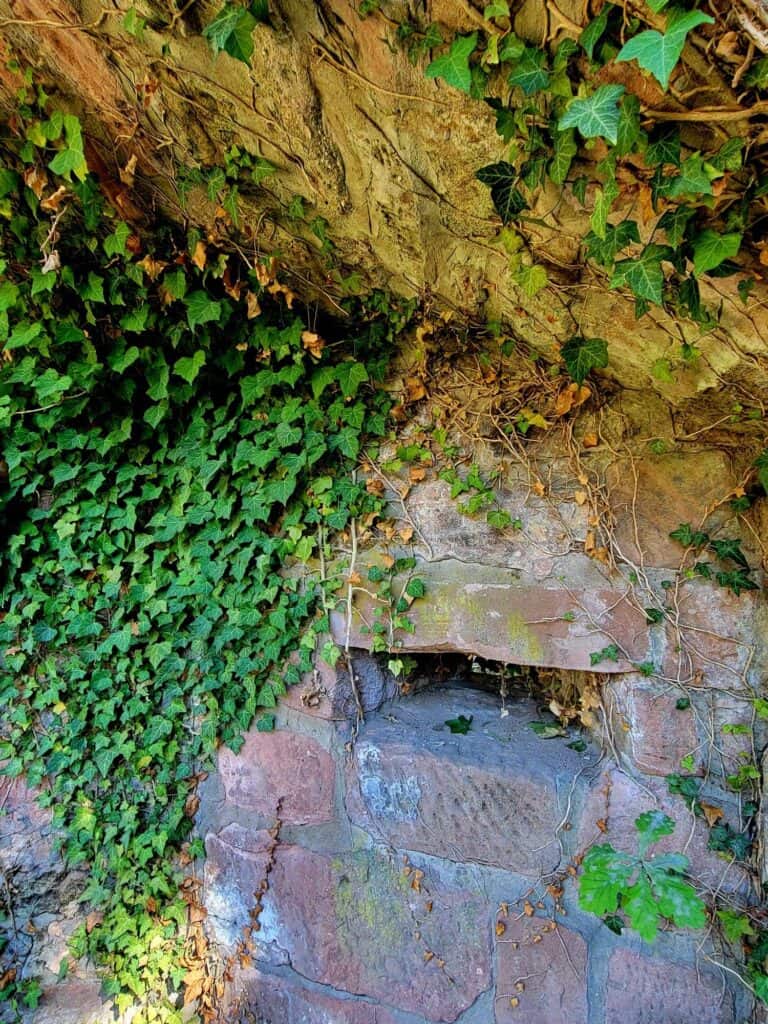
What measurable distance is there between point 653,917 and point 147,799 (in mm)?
1464

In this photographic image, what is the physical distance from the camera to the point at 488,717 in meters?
1.67

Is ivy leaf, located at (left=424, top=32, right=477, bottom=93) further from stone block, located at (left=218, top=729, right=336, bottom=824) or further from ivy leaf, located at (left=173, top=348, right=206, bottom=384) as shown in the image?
stone block, located at (left=218, top=729, right=336, bottom=824)

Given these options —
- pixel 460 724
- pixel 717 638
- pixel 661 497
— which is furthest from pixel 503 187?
pixel 460 724

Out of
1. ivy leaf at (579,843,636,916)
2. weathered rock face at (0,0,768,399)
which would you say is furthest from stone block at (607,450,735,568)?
ivy leaf at (579,843,636,916)

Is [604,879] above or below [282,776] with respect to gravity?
above

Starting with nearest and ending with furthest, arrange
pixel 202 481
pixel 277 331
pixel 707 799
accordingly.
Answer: pixel 707 799, pixel 277 331, pixel 202 481

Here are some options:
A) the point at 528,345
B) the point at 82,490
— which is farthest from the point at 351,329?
the point at 82,490

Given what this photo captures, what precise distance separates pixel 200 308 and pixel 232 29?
717 mm

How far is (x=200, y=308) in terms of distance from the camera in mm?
1499

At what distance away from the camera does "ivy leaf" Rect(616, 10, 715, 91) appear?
0.64 metres

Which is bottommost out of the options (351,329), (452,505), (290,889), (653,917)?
(290,889)

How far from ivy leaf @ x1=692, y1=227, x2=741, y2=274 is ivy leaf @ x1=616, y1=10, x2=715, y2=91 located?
0.82 ft

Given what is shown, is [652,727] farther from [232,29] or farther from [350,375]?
[232,29]

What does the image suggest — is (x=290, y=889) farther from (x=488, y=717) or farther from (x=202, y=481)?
(x=202, y=481)
